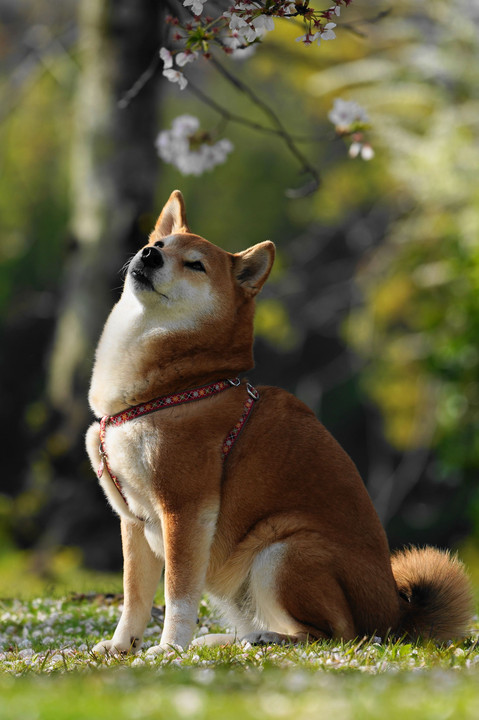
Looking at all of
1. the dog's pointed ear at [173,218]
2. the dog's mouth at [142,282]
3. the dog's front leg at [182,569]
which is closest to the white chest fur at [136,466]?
the dog's front leg at [182,569]

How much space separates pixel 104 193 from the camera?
32.2 feet

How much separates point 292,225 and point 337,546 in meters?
19.6

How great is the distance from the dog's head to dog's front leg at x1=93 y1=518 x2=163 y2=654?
1.06 meters

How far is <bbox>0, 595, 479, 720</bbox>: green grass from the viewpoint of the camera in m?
2.51

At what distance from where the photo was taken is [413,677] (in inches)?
123

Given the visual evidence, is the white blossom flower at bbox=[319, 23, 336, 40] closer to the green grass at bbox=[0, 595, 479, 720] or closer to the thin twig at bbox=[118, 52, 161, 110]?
the thin twig at bbox=[118, 52, 161, 110]

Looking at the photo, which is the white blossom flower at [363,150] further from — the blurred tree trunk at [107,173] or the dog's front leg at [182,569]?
the blurred tree trunk at [107,173]

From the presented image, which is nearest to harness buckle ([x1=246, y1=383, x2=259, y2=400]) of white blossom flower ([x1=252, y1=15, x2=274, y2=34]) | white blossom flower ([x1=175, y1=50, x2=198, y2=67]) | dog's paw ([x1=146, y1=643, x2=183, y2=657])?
dog's paw ([x1=146, y1=643, x2=183, y2=657])

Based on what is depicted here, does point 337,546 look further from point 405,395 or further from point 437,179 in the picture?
point 405,395

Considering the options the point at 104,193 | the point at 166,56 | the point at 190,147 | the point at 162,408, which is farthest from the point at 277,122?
the point at 104,193

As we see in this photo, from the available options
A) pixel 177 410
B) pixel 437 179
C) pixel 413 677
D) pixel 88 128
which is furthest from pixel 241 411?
pixel 437 179

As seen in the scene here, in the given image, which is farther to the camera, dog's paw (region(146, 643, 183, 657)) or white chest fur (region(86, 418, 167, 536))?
white chest fur (region(86, 418, 167, 536))

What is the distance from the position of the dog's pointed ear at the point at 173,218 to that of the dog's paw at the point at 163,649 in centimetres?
208

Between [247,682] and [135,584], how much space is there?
1.48 metres
